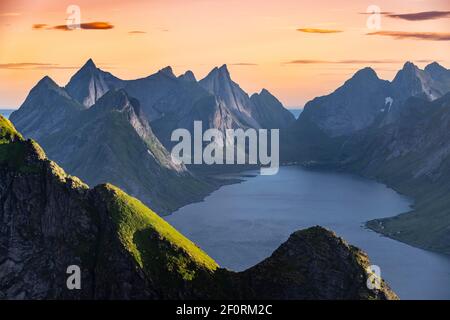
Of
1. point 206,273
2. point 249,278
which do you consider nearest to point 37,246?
point 206,273

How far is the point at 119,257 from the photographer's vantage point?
139m

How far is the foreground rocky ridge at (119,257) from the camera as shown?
137 meters

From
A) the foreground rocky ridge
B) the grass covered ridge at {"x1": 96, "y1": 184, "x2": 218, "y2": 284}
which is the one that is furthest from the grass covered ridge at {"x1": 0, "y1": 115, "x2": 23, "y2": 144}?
the grass covered ridge at {"x1": 96, "y1": 184, "x2": 218, "y2": 284}

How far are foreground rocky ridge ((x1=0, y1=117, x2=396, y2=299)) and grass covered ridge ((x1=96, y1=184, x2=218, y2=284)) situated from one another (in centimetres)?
22

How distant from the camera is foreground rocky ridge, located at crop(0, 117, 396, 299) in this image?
137 meters

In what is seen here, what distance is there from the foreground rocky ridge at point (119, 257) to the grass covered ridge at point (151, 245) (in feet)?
0.72
